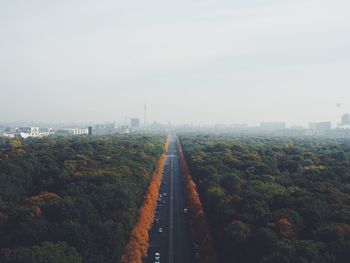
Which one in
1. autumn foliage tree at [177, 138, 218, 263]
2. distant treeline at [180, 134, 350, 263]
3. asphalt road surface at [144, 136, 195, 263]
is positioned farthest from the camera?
asphalt road surface at [144, 136, 195, 263]

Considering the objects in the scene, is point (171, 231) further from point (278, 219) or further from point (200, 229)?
point (278, 219)

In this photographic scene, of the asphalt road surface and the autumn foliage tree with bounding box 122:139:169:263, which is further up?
the autumn foliage tree with bounding box 122:139:169:263

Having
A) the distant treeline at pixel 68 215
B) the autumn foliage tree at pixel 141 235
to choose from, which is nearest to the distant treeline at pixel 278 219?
the autumn foliage tree at pixel 141 235

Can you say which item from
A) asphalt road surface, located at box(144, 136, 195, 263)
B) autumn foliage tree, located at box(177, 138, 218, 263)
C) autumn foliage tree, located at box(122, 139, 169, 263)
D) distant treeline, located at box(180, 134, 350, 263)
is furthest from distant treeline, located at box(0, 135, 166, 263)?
distant treeline, located at box(180, 134, 350, 263)

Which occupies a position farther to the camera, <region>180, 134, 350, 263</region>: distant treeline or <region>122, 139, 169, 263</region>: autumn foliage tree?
<region>122, 139, 169, 263</region>: autumn foliage tree

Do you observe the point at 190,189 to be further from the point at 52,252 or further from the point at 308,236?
the point at 52,252

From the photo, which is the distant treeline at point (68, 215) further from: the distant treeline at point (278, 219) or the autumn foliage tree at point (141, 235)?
the distant treeline at point (278, 219)

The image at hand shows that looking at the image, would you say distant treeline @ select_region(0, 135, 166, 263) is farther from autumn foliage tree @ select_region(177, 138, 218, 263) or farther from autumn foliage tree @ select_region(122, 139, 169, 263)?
autumn foliage tree @ select_region(177, 138, 218, 263)

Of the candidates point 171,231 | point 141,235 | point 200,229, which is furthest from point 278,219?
point 171,231

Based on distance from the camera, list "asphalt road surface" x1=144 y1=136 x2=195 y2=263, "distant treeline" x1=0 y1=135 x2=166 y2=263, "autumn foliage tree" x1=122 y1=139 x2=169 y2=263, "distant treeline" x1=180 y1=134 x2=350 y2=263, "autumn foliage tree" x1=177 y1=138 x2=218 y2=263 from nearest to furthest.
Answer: "distant treeline" x1=180 y1=134 x2=350 y2=263
"distant treeline" x1=0 y1=135 x2=166 y2=263
"autumn foliage tree" x1=122 y1=139 x2=169 y2=263
"autumn foliage tree" x1=177 y1=138 x2=218 y2=263
"asphalt road surface" x1=144 y1=136 x2=195 y2=263

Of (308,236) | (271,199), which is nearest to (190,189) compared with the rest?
(271,199)
